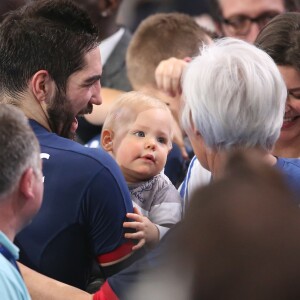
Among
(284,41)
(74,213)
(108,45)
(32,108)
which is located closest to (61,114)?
(32,108)

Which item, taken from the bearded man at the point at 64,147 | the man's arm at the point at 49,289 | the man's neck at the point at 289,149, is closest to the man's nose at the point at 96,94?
the bearded man at the point at 64,147

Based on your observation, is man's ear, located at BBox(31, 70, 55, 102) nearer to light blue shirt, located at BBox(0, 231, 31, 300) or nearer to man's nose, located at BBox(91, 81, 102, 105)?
man's nose, located at BBox(91, 81, 102, 105)

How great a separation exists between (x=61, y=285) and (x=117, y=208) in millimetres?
299

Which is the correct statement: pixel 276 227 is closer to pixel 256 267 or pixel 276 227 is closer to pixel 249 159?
pixel 256 267

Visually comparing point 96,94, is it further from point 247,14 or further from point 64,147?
point 247,14

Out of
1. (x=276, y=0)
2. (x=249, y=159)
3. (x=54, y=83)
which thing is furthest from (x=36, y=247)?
(x=276, y=0)

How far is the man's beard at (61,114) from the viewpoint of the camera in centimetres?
307

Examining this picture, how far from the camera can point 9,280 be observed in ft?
8.05

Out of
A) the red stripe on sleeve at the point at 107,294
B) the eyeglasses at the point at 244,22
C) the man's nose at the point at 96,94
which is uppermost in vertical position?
the man's nose at the point at 96,94

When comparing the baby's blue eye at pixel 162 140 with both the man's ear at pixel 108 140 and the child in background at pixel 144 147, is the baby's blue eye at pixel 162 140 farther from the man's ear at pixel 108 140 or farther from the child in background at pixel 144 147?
the man's ear at pixel 108 140

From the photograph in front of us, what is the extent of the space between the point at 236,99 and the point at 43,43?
67cm

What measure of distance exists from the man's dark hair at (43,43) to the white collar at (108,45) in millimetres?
2276

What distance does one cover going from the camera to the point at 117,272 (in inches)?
118

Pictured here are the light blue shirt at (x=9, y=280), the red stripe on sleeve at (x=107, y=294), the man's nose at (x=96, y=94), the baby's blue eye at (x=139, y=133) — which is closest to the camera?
the light blue shirt at (x=9, y=280)
